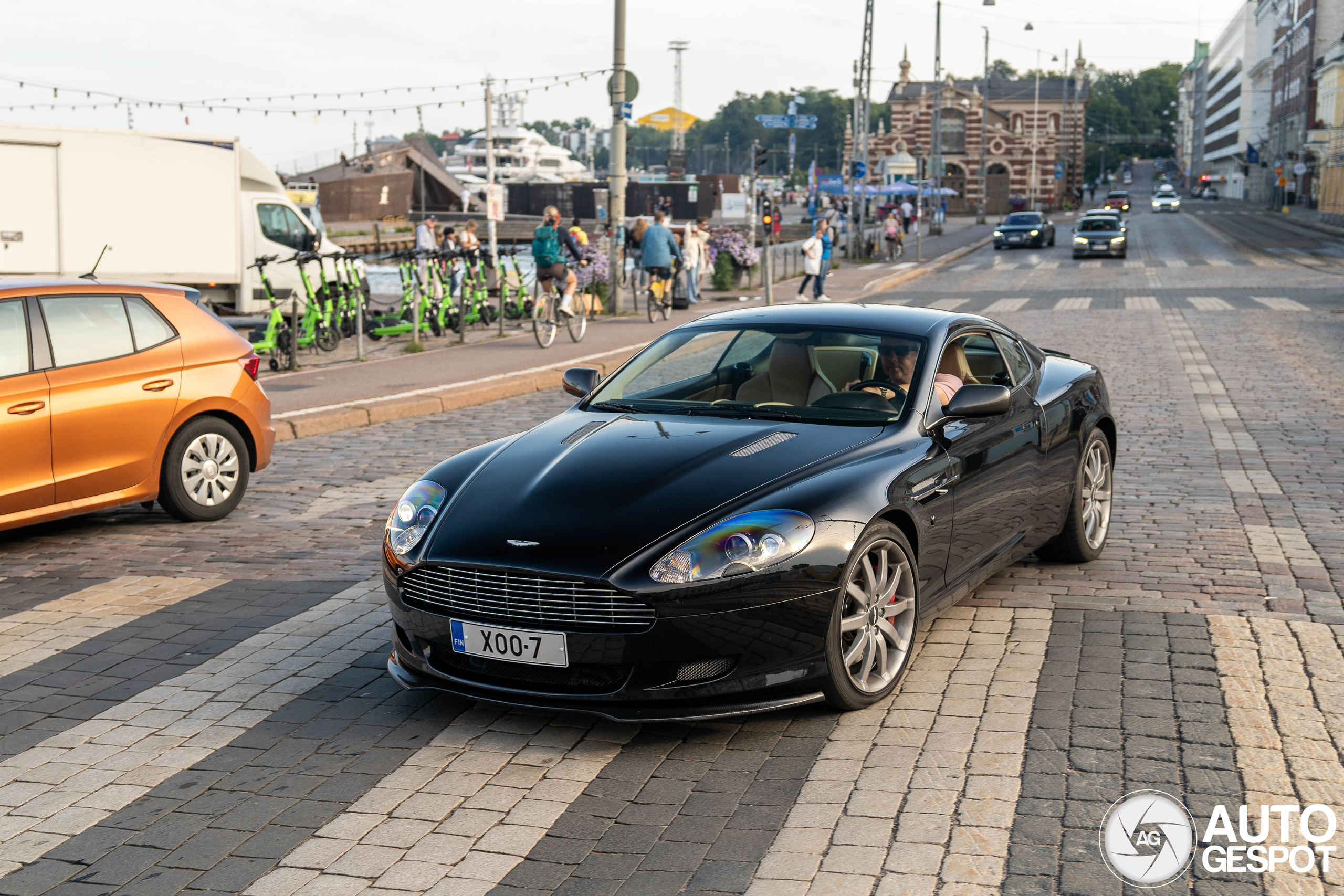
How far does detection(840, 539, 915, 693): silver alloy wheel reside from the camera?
4.76 metres

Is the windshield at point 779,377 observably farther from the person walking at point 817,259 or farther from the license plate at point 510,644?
the person walking at point 817,259

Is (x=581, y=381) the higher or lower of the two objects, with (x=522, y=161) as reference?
lower

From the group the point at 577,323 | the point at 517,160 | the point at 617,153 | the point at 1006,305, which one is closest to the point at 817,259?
the point at 1006,305

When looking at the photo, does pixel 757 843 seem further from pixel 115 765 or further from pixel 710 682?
pixel 115 765

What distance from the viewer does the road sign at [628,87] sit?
25203mm

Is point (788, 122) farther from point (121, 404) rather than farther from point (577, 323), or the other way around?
point (121, 404)

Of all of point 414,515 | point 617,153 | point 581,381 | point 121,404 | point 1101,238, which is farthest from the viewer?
point 1101,238

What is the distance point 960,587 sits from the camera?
18.5 ft

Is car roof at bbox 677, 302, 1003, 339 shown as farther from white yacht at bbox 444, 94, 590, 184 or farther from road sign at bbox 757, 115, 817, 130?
white yacht at bbox 444, 94, 590, 184

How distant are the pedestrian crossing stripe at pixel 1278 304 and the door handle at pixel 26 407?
22463mm

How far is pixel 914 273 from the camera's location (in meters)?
39.8

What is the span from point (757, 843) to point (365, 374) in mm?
13460

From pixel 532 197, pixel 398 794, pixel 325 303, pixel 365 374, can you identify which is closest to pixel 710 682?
pixel 398 794

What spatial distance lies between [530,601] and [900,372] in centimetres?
206
